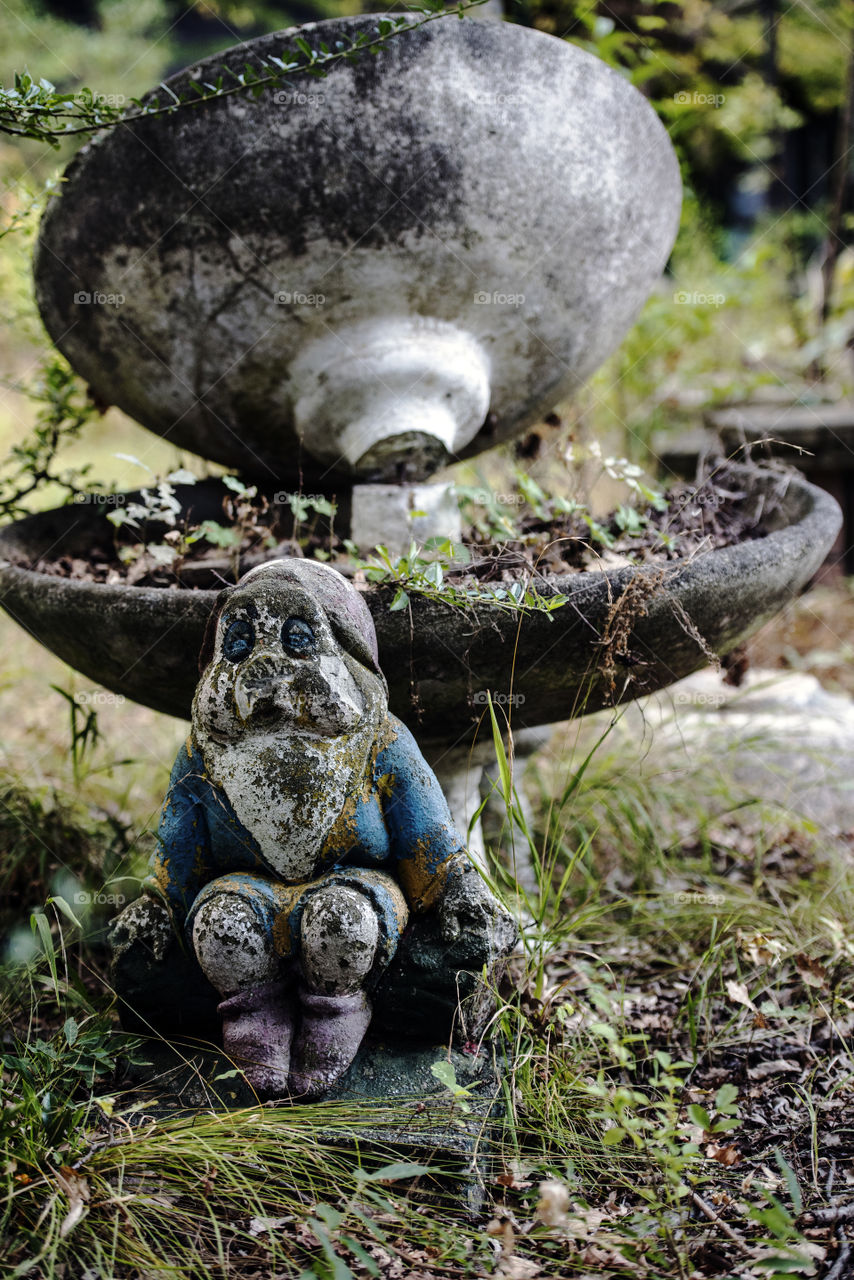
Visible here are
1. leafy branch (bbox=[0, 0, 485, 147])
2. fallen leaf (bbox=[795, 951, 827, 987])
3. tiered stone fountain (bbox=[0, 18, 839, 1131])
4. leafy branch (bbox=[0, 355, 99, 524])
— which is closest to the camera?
leafy branch (bbox=[0, 0, 485, 147])

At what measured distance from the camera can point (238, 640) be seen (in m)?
1.61

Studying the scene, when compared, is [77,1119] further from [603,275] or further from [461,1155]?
[603,275]

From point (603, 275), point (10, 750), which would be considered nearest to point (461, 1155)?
point (603, 275)

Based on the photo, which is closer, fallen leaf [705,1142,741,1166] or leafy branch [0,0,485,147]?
fallen leaf [705,1142,741,1166]

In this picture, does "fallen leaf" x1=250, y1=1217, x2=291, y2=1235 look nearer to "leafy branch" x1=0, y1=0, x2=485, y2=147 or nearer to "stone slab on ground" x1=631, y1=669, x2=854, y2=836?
"stone slab on ground" x1=631, y1=669, x2=854, y2=836

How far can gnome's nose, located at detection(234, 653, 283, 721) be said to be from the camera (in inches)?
61.0

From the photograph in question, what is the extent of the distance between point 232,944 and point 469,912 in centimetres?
36

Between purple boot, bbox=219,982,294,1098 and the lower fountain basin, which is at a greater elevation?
the lower fountain basin

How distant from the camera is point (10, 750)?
135 inches

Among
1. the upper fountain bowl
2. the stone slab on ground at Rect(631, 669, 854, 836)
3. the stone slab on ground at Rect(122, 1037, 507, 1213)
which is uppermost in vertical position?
the upper fountain bowl

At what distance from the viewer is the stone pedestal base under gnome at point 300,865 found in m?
1.54

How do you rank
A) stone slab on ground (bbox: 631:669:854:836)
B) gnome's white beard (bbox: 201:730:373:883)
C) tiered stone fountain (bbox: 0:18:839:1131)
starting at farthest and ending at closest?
1. stone slab on ground (bbox: 631:669:854:836)
2. tiered stone fountain (bbox: 0:18:839:1131)
3. gnome's white beard (bbox: 201:730:373:883)

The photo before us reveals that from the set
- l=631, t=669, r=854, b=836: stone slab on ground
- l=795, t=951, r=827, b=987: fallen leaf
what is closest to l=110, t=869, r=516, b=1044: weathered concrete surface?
l=795, t=951, r=827, b=987: fallen leaf

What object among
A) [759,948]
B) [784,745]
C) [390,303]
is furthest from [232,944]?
[784,745]
